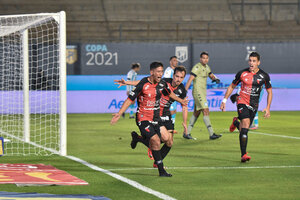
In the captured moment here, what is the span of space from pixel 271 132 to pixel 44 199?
11.4 metres

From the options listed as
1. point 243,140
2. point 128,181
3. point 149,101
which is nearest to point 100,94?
point 243,140

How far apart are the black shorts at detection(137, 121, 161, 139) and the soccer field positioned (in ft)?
1.87

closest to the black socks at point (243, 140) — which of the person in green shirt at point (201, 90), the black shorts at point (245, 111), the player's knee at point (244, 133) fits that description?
the player's knee at point (244, 133)

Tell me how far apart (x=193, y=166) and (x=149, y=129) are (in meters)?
1.33

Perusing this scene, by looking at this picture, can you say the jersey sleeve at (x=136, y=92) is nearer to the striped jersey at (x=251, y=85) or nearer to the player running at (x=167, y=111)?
the player running at (x=167, y=111)

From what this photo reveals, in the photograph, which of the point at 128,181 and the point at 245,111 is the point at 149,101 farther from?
the point at 245,111

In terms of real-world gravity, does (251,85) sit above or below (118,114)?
above

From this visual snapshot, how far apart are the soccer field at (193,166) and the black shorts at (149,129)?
57 cm

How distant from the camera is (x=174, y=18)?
36.3 m

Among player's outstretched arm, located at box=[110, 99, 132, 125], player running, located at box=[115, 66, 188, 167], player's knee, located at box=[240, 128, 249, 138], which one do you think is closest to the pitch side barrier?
player running, located at box=[115, 66, 188, 167]

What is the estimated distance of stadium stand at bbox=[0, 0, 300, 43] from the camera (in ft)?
111

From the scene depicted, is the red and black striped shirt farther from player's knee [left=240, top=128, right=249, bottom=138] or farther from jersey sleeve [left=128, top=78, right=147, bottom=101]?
player's knee [left=240, top=128, right=249, bottom=138]

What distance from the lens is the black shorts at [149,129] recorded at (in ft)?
30.7

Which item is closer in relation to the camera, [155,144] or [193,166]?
[155,144]
